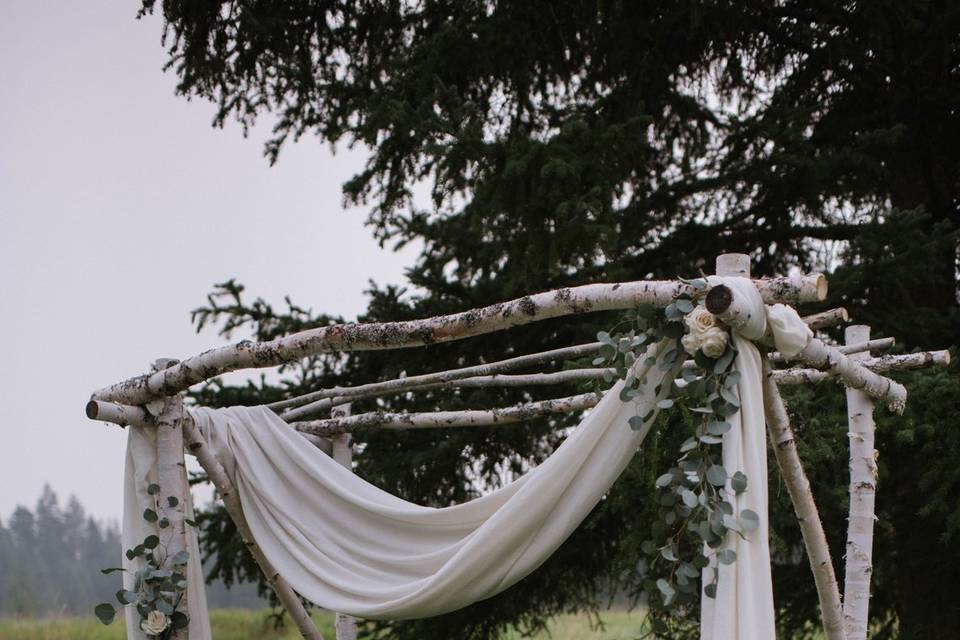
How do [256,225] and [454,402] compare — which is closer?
[454,402]

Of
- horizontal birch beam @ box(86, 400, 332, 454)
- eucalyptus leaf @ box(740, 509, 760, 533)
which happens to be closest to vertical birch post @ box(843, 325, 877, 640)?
eucalyptus leaf @ box(740, 509, 760, 533)

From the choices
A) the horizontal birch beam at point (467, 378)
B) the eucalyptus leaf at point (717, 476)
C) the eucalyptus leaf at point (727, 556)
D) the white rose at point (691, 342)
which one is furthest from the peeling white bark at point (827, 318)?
the eucalyptus leaf at point (727, 556)

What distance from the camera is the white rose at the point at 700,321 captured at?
198 cm

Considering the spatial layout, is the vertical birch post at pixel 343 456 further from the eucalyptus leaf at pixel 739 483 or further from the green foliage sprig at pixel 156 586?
the eucalyptus leaf at pixel 739 483

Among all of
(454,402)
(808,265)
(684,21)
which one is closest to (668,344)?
(454,402)

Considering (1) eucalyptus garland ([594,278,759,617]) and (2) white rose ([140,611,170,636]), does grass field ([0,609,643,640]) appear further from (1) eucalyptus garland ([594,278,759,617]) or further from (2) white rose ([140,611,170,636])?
(1) eucalyptus garland ([594,278,759,617])

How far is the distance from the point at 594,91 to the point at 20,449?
3.84m

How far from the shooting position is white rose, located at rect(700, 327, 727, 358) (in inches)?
77.7

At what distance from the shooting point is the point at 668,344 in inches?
84.3

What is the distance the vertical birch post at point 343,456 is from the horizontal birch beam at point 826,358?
1711mm

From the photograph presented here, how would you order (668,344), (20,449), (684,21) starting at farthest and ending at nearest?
(20,449)
(684,21)
(668,344)

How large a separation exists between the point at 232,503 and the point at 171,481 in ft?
1.13

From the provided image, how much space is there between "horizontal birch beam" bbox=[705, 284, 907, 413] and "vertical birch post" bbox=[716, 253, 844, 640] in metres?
0.12

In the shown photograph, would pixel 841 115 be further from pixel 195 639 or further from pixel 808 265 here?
pixel 195 639
